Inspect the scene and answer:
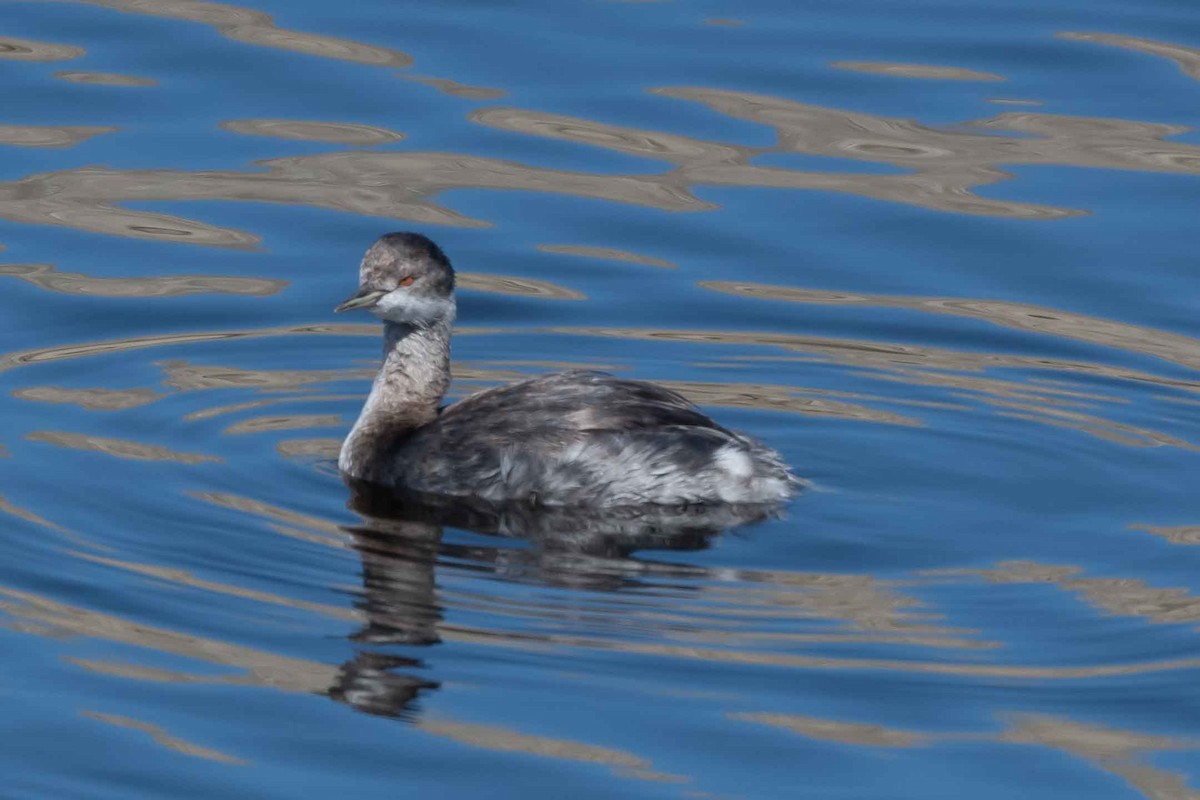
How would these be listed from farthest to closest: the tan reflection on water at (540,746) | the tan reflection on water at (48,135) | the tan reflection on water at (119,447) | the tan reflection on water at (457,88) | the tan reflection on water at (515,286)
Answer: the tan reflection on water at (457,88) → the tan reflection on water at (48,135) → the tan reflection on water at (515,286) → the tan reflection on water at (119,447) → the tan reflection on water at (540,746)

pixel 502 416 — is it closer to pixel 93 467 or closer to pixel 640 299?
pixel 93 467

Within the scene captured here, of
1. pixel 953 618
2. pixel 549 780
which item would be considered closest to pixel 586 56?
pixel 953 618

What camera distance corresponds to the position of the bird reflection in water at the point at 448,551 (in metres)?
8.03

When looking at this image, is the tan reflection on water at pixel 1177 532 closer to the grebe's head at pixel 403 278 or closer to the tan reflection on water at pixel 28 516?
the grebe's head at pixel 403 278

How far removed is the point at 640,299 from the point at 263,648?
4.91 meters

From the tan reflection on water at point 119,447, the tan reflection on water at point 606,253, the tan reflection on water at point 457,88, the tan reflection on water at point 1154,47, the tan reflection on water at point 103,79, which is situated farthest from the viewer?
the tan reflection on water at point 1154,47

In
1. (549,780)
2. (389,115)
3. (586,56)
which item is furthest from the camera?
(586,56)

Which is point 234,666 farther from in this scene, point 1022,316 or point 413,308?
point 1022,316

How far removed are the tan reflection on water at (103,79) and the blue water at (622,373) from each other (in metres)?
A: 0.04

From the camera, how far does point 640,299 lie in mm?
12664

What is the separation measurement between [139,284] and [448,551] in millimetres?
4277

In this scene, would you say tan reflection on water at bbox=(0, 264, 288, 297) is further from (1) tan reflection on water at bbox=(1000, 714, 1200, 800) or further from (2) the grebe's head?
(1) tan reflection on water at bbox=(1000, 714, 1200, 800)

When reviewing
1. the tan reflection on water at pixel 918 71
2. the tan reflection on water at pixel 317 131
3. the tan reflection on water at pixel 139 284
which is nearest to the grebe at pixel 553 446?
the tan reflection on water at pixel 139 284

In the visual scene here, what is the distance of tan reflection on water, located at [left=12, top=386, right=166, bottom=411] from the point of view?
10.9 meters
